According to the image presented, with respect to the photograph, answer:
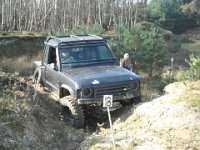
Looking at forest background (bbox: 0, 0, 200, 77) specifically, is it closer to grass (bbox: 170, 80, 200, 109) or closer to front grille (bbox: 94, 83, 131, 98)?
grass (bbox: 170, 80, 200, 109)

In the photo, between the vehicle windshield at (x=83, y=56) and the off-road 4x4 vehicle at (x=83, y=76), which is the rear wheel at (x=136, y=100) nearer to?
the off-road 4x4 vehicle at (x=83, y=76)

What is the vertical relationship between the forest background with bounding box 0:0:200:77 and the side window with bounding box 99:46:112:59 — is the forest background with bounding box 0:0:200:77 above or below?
below

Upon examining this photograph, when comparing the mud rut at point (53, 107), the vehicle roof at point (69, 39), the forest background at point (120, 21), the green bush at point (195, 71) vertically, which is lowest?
the forest background at point (120, 21)

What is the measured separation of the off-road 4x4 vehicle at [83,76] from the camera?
10438mm

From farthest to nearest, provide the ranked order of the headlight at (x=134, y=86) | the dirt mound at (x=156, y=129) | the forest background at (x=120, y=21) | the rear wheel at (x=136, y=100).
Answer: the forest background at (x=120, y=21) < the rear wheel at (x=136, y=100) < the headlight at (x=134, y=86) < the dirt mound at (x=156, y=129)

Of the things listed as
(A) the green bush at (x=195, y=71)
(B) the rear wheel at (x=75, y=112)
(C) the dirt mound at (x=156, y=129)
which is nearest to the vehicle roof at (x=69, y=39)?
(B) the rear wheel at (x=75, y=112)

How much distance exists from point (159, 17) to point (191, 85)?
4922 cm

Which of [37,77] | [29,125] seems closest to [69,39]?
[37,77]

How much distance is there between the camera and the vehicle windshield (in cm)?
1180

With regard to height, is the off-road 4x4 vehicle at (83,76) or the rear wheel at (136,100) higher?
the off-road 4x4 vehicle at (83,76)

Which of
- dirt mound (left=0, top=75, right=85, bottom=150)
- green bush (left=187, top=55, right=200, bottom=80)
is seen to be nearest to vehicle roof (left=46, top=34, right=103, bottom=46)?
dirt mound (left=0, top=75, right=85, bottom=150)

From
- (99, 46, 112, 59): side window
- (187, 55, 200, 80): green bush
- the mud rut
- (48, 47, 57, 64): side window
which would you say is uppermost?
(99, 46, 112, 59): side window

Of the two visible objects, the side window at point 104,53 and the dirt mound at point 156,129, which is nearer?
the dirt mound at point 156,129

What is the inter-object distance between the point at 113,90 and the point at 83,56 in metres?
1.81
